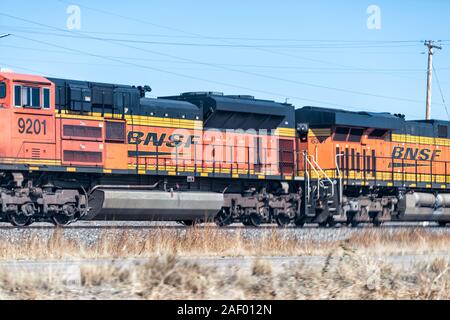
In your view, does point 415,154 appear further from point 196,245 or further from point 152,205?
point 196,245

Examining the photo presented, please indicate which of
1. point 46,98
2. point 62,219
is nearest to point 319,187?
point 62,219

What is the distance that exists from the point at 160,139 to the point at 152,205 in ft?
6.71

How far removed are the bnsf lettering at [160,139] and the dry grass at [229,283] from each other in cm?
1250

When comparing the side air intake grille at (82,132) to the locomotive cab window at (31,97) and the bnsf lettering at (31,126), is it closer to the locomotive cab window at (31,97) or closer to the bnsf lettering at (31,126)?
the bnsf lettering at (31,126)

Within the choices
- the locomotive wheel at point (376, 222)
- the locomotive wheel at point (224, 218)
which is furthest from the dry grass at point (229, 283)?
the locomotive wheel at point (376, 222)

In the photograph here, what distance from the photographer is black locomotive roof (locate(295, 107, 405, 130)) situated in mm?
27750

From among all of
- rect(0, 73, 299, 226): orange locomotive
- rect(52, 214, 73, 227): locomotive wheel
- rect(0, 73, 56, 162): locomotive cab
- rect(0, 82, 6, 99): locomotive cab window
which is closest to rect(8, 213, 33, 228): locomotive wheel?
rect(0, 73, 299, 226): orange locomotive

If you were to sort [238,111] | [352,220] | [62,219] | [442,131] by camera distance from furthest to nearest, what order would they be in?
[442,131], [352,220], [238,111], [62,219]

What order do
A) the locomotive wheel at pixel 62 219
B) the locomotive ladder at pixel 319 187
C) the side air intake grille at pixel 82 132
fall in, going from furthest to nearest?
1. the locomotive ladder at pixel 319 187
2. the locomotive wheel at pixel 62 219
3. the side air intake grille at pixel 82 132

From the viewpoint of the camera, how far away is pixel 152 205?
23203 millimetres

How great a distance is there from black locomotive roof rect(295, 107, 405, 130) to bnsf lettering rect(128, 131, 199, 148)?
4849 millimetres

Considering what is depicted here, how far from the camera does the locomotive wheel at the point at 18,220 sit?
21312mm

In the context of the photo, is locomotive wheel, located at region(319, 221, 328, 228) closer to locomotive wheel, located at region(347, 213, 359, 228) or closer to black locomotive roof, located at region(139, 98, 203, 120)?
locomotive wheel, located at region(347, 213, 359, 228)
